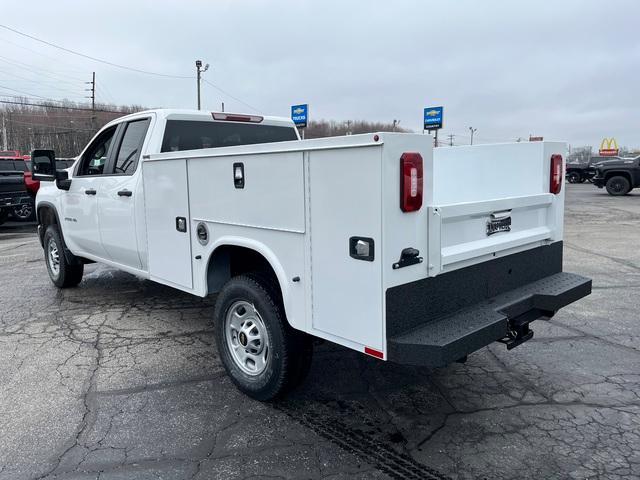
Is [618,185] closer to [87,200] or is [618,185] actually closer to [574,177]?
[574,177]

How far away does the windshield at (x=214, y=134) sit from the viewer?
16.6 feet

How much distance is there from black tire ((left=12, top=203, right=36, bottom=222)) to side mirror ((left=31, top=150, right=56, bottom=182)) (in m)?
10.7

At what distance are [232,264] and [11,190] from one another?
13.6 metres

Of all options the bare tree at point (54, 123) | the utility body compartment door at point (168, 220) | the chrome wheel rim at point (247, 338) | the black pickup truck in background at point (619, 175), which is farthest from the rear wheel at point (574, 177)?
the chrome wheel rim at point (247, 338)

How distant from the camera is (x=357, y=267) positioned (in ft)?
9.41

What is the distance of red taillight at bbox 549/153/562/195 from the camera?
4.05 m

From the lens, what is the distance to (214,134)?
5457 millimetres

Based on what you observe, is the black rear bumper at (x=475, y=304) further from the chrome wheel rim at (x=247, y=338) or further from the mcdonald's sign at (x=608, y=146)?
the mcdonald's sign at (x=608, y=146)

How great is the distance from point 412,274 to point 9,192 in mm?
15344

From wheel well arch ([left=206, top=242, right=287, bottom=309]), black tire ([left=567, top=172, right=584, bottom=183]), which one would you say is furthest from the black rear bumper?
black tire ([left=567, top=172, right=584, bottom=183])

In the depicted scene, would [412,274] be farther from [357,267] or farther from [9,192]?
[9,192]

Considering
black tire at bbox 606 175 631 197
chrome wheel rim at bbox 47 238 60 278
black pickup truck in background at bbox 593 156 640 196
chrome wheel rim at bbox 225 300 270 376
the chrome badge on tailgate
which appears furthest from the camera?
black tire at bbox 606 175 631 197

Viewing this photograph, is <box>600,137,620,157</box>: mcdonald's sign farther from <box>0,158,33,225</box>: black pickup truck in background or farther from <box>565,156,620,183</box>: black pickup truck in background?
<box>0,158,33,225</box>: black pickup truck in background

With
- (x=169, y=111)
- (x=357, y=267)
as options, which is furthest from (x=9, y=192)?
(x=357, y=267)
